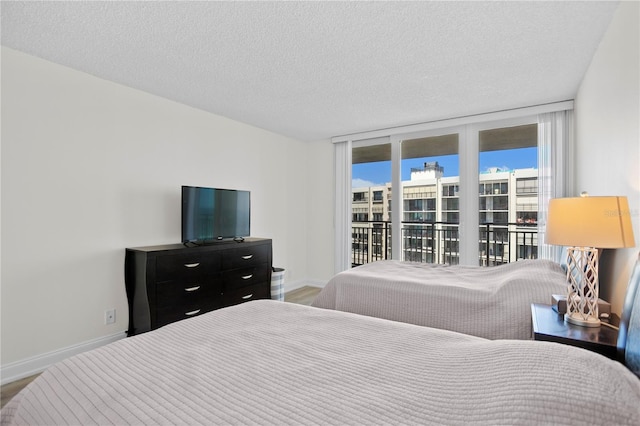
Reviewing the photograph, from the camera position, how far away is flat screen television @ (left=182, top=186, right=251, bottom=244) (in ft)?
11.2

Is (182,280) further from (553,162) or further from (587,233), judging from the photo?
(553,162)

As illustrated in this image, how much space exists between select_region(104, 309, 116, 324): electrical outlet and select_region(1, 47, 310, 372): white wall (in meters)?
0.03

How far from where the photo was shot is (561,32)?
2.18 metres

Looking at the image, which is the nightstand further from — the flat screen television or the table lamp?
the flat screen television

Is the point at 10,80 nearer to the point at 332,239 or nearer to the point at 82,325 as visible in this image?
the point at 82,325

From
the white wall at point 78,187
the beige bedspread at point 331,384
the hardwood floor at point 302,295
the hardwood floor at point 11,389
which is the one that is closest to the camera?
the beige bedspread at point 331,384

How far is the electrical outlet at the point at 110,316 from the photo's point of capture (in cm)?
301

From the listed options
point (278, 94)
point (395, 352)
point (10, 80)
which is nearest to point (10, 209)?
point (10, 80)

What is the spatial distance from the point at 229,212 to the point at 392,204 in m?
2.22

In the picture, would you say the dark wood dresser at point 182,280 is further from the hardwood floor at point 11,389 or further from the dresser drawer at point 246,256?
the hardwood floor at point 11,389

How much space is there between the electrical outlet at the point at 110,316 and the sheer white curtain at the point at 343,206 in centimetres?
299

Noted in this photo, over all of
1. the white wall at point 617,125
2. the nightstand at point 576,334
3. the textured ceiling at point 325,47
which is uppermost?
the textured ceiling at point 325,47

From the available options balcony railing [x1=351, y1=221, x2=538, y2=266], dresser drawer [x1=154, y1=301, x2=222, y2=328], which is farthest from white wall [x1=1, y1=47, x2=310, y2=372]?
balcony railing [x1=351, y1=221, x2=538, y2=266]

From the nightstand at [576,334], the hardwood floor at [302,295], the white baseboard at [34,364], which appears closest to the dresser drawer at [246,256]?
the hardwood floor at [302,295]
